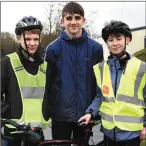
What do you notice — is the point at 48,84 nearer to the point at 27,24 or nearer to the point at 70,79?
the point at 70,79

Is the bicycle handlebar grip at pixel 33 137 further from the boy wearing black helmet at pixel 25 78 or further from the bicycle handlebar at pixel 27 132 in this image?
the boy wearing black helmet at pixel 25 78

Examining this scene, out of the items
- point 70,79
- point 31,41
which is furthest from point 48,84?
point 31,41

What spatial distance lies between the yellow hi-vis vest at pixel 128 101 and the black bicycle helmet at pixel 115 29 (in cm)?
31

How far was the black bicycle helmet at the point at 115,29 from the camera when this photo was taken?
3.53 metres

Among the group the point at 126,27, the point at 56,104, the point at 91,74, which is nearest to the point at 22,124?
the point at 56,104

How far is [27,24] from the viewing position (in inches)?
138

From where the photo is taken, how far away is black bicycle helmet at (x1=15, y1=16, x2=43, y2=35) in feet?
11.5

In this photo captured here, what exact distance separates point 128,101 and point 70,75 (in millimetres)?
729

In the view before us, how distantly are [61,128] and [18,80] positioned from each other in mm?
780

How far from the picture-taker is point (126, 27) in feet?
11.7

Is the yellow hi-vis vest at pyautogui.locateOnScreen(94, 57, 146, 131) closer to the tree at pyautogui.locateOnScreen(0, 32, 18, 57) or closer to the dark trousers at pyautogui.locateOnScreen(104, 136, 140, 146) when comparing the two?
the dark trousers at pyautogui.locateOnScreen(104, 136, 140, 146)

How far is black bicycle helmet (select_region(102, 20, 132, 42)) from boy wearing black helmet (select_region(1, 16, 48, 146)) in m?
0.65

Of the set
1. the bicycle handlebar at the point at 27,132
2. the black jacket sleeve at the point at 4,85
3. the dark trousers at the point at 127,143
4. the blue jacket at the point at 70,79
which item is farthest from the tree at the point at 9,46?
the dark trousers at the point at 127,143

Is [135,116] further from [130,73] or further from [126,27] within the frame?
[126,27]
